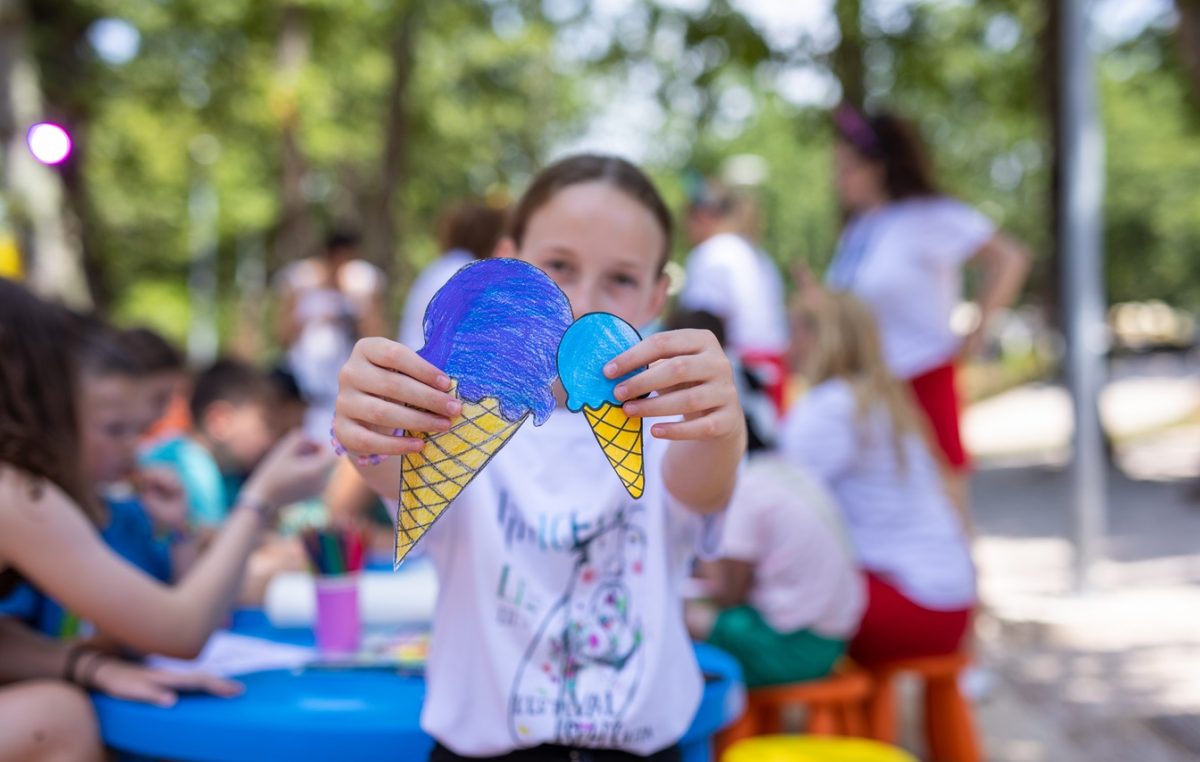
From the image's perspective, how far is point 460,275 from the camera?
1303mm

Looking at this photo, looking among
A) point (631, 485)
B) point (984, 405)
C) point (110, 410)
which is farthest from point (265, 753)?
point (984, 405)

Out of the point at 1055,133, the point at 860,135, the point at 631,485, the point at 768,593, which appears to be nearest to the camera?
the point at 631,485

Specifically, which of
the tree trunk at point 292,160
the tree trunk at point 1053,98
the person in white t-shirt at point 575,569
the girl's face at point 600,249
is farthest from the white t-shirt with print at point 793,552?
the tree trunk at point 292,160

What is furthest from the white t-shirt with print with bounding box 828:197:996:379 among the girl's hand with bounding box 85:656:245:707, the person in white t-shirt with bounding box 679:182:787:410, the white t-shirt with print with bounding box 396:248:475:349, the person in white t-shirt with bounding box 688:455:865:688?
the girl's hand with bounding box 85:656:245:707

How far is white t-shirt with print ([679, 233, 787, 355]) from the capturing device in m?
5.34

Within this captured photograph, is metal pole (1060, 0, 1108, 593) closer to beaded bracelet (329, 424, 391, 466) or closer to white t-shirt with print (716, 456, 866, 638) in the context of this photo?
white t-shirt with print (716, 456, 866, 638)

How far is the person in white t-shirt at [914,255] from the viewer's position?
4.30 metres

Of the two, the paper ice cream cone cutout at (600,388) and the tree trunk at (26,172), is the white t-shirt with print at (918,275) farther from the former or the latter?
the tree trunk at (26,172)

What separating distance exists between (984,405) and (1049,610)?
761 inches

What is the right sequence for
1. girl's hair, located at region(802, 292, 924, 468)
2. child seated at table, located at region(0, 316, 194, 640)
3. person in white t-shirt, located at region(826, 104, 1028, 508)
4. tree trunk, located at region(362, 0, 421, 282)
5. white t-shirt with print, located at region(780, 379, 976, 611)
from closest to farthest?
child seated at table, located at region(0, 316, 194, 640) < white t-shirt with print, located at region(780, 379, 976, 611) < girl's hair, located at region(802, 292, 924, 468) < person in white t-shirt, located at region(826, 104, 1028, 508) < tree trunk, located at region(362, 0, 421, 282)

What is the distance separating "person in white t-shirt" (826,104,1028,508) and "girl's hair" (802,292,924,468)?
2.73ft

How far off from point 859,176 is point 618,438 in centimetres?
343

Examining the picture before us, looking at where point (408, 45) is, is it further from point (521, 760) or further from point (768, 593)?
point (521, 760)

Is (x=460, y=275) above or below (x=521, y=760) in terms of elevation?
above
